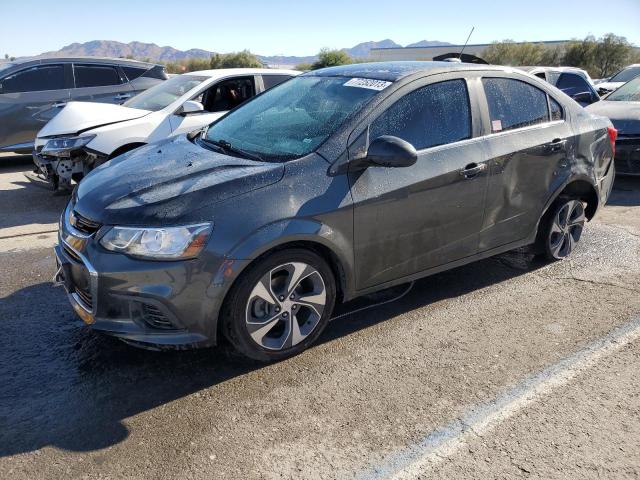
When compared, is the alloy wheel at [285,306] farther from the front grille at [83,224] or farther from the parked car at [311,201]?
the front grille at [83,224]

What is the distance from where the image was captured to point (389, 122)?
3434 millimetres

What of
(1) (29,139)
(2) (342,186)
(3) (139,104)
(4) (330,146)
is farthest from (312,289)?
(1) (29,139)

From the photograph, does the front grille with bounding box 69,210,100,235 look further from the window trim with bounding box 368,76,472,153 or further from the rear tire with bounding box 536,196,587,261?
the rear tire with bounding box 536,196,587,261

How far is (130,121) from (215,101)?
113 centimetres

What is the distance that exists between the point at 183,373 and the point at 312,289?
90 cm

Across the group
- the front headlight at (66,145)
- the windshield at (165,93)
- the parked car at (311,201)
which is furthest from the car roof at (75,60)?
the parked car at (311,201)

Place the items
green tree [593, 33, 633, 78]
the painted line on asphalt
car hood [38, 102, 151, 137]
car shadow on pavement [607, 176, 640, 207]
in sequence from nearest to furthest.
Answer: the painted line on asphalt, car hood [38, 102, 151, 137], car shadow on pavement [607, 176, 640, 207], green tree [593, 33, 633, 78]

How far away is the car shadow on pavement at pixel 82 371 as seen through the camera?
8.68 feet

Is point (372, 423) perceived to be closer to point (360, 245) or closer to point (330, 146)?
point (360, 245)

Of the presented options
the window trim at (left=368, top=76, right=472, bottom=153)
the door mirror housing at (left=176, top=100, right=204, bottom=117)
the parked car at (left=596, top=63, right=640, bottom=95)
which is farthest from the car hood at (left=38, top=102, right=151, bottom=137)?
the parked car at (left=596, top=63, right=640, bottom=95)

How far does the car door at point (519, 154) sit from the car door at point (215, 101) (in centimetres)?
358

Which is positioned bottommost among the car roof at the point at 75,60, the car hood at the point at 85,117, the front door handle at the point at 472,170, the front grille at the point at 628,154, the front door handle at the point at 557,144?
the front grille at the point at 628,154

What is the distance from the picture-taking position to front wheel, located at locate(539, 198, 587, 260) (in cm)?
455

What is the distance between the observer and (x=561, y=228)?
4.68 m
